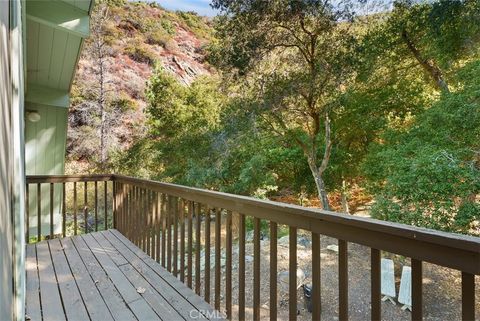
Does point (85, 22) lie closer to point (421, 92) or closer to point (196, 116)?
point (196, 116)

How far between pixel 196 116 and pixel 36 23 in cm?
826

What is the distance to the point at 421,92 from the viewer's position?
9562 mm

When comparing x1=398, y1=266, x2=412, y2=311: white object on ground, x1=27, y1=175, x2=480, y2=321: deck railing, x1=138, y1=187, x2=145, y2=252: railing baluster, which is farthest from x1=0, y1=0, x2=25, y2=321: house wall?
x1=398, y1=266, x2=412, y2=311: white object on ground

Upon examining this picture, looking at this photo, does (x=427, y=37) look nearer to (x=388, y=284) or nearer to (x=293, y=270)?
(x=388, y=284)

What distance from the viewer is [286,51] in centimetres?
916

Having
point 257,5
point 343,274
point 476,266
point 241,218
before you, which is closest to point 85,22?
point 241,218

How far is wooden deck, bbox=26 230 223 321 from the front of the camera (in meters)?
2.07

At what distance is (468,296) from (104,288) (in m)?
2.42

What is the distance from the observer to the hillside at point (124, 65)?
1108cm

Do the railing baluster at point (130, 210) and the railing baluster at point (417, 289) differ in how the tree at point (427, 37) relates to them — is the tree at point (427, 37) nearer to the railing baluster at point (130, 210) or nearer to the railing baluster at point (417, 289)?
the railing baluster at point (130, 210)

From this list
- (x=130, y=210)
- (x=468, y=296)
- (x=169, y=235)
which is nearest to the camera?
(x=468, y=296)

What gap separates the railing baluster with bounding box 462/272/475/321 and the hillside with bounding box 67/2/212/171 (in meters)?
11.2

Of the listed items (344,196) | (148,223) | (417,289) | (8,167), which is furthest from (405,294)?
(344,196)

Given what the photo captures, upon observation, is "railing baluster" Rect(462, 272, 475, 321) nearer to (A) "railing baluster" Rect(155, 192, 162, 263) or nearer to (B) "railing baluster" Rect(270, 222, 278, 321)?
(B) "railing baluster" Rect(270, 222, 278, 321)
